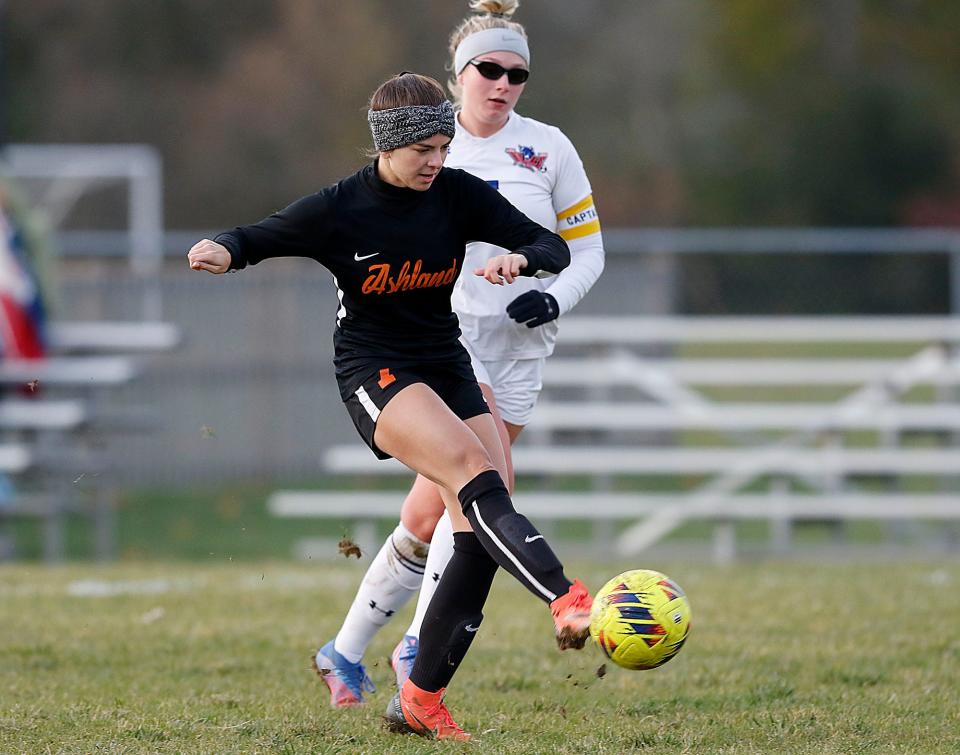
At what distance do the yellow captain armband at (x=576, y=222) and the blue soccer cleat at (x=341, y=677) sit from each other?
5.34ft

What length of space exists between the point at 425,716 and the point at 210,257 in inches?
58.0

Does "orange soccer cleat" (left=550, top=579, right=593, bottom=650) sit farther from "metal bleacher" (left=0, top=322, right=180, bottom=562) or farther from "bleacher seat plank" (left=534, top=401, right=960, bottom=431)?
"bleacher seat plank" (left=534, top=401, right=960, bottom=431)

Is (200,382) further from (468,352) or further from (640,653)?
(640,653)

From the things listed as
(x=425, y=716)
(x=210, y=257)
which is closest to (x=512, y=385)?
(x=425, y=716)

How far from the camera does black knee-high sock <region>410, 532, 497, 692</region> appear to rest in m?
4.65

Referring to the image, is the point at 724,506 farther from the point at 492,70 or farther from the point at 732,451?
the point at 492,70

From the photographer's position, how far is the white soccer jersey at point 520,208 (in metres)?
5.43

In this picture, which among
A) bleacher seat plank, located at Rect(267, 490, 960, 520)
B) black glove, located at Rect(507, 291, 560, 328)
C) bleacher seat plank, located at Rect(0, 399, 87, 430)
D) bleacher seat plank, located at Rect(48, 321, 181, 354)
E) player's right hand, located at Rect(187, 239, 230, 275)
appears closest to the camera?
player's right hand, located at Rect(187, 239, 230, 275)

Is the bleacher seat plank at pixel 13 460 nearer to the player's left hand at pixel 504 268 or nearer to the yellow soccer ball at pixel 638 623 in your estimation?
the player's left hand at pixel 504 268

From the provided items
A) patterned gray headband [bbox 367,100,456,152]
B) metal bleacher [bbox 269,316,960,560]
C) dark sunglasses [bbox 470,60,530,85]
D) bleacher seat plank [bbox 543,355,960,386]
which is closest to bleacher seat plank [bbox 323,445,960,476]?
metal bleacher [bbox 269,316,960,560]

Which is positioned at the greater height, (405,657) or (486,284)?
(486,284)

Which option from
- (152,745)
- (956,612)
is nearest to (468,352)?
(152,745)

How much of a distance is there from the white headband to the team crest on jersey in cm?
30

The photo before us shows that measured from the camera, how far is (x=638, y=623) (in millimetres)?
4176
